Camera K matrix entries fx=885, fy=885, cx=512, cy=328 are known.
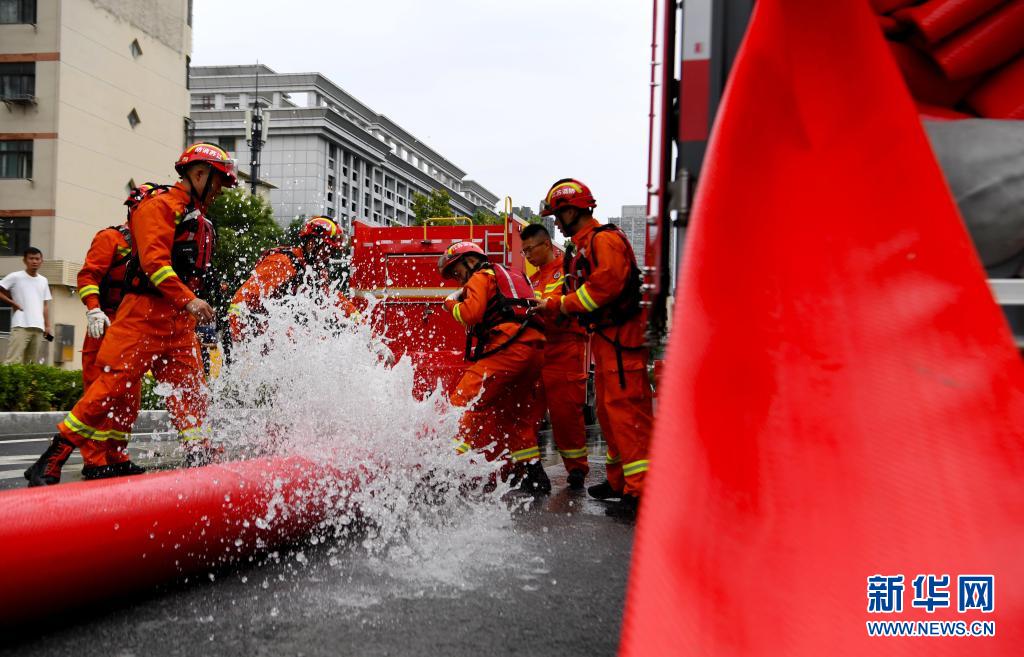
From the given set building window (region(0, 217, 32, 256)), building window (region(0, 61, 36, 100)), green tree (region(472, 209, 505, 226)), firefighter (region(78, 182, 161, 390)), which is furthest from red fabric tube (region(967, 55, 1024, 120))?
building window (region(0, 61, 36, 100))

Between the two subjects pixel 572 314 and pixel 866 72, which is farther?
pixel 572 314

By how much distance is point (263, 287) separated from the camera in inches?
294

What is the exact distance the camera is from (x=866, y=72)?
1955 millimetres

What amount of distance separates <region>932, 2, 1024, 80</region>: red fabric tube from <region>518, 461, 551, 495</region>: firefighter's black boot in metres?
4.05

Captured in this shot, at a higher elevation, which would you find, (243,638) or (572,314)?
(572,314)

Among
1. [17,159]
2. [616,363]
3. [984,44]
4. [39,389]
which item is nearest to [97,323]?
[616,363]

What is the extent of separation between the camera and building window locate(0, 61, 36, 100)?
2953 centimetres

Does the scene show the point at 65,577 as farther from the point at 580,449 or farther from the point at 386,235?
the point at 386,235

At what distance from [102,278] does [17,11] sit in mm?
29906

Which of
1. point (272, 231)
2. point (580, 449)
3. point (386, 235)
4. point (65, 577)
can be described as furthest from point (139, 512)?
point (272, 231)

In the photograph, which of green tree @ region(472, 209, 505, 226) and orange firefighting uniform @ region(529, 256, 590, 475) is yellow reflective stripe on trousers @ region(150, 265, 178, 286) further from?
green tree @ region(472, 209, 505, 226)

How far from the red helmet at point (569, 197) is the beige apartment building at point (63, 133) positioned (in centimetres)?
2525

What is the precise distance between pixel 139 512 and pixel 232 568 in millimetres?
594

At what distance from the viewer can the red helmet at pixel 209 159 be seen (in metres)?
5.19
